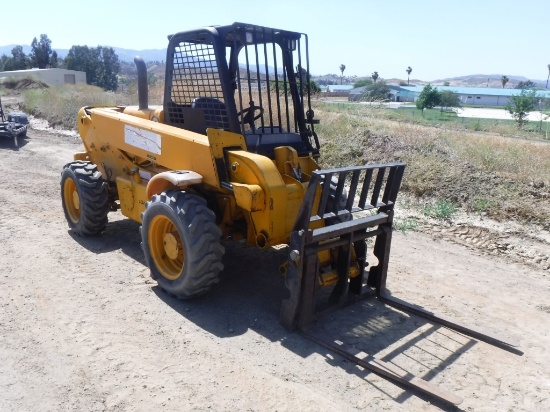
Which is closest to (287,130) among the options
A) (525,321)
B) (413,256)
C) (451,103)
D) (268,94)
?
(268,94)

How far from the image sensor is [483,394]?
3.47 m

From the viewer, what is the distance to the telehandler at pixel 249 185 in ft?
13.8

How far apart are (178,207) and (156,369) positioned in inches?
56.4

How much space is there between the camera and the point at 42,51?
65.9 metres

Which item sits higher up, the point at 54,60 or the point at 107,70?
the point at 54,60

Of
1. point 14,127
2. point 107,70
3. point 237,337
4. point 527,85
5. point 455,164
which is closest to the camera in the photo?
point 237,337

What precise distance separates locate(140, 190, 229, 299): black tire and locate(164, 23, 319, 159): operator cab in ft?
2.68

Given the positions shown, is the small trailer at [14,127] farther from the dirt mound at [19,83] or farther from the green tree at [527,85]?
the green tree at [527,85]

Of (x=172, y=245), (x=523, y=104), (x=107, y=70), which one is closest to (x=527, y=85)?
(x=523, y=104)

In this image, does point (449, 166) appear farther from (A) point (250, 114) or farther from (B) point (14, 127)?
(B) point (14, 127)

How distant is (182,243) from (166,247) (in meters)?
0.37

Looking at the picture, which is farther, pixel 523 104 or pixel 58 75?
pixel 58 75

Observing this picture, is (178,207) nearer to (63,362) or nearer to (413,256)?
(63,362)

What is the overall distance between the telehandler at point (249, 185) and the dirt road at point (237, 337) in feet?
0.82
